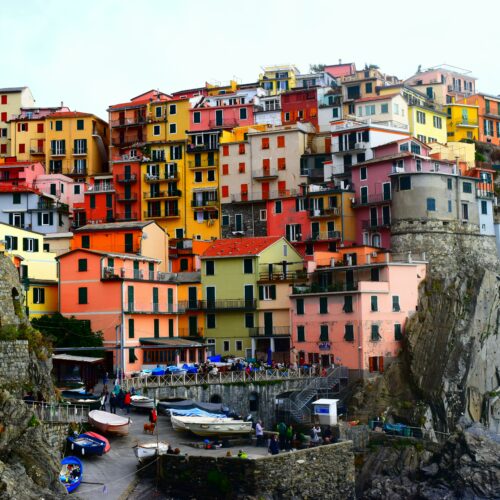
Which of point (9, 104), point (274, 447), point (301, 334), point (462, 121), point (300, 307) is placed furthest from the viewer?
point (9, 104)

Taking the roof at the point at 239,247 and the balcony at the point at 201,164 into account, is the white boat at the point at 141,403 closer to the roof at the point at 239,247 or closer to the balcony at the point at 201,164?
the roof at the point at 239,247

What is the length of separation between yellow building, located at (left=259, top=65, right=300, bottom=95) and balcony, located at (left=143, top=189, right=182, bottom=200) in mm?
25259

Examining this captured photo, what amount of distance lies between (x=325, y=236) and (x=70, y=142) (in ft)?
120

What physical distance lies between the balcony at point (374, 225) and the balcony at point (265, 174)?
12.2m

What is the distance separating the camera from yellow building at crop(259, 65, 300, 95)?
4734 inches

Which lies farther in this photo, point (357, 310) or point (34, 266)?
point (34, 266)

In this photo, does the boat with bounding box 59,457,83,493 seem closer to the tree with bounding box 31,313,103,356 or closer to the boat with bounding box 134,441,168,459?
the boat with bounding box 134,441,168,459

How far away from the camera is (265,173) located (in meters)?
94.1

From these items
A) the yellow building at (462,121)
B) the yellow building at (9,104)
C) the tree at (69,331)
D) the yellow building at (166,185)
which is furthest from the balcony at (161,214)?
the yellow building at (462,121)

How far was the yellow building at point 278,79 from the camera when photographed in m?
120

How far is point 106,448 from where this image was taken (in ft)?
147

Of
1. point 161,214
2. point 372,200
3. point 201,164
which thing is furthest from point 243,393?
point 201,164

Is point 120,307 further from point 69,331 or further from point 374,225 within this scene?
point 374,225

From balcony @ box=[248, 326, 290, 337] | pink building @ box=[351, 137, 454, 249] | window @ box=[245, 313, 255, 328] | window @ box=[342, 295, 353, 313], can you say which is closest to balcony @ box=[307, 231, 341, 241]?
pink building @ box=[351, 137, 454, 249]
